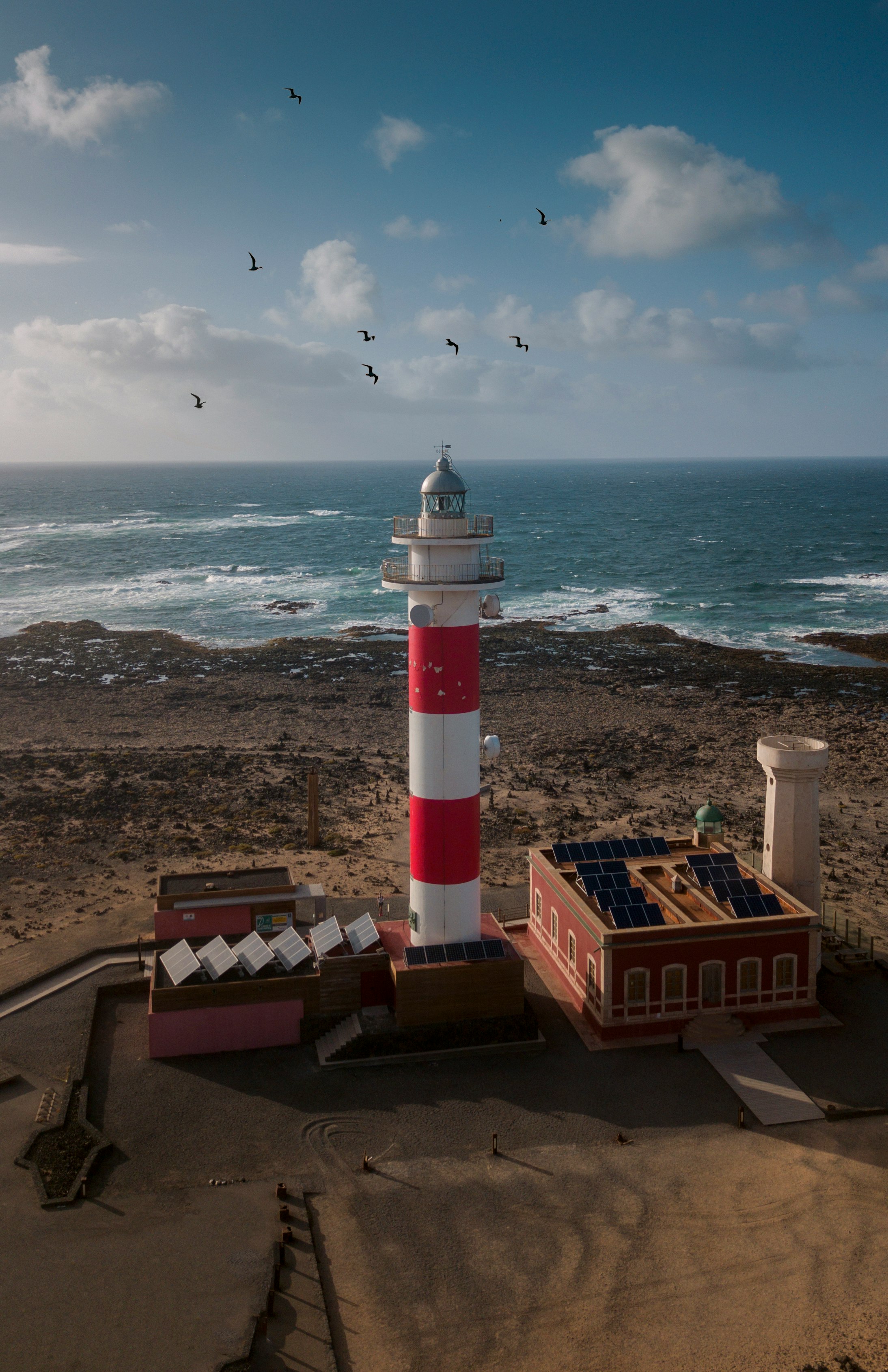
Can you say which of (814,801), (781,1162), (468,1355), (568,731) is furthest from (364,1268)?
(568,731)

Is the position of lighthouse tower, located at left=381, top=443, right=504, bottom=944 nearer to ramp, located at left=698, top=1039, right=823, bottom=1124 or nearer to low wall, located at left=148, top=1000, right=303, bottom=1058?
low wall, located at left=148, top=1000, right=303, bottom=1058

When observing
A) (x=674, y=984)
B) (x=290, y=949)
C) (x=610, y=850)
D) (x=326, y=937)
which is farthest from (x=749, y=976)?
(x=290, y=949)

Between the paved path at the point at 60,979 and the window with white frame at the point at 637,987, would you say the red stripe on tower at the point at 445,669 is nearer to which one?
the window with white frame at the point at 637,987

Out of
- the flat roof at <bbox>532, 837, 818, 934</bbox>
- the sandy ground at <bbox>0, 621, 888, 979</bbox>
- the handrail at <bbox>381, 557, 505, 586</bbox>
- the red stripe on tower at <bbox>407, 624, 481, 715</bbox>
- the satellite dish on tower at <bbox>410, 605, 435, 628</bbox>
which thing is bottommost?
the sandy ground at <bbox>0, 621, 888, 979</bbox>

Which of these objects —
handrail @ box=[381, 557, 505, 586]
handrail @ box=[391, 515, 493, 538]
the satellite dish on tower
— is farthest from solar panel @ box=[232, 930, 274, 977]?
handrail @ box=[391, 515, 493, 538]

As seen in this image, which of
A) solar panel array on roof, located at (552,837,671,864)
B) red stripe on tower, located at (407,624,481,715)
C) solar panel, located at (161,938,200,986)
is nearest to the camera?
red stripe on tower, located at (407,624,481,715)

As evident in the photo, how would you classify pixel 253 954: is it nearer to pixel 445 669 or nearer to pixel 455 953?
pixel 455 953

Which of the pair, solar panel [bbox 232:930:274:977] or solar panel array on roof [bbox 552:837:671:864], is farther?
solar panel array on roof [bbox 552:837:671:864]
